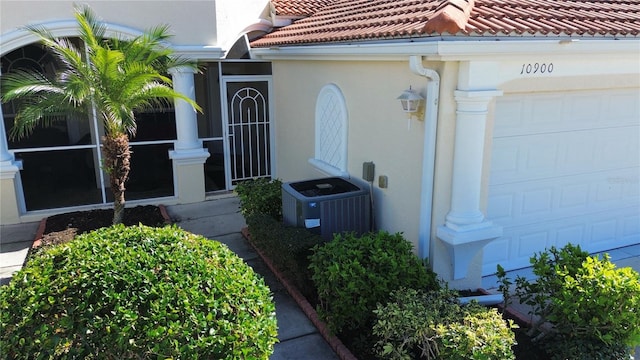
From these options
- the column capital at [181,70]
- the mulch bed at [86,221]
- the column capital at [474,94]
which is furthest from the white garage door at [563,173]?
the column capital at [181,70]

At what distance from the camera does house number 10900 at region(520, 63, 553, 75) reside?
19.7 feet

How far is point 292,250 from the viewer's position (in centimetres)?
643

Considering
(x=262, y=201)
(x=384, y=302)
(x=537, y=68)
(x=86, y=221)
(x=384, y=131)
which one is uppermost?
(x=537, y=68)

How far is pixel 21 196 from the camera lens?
31.6ft

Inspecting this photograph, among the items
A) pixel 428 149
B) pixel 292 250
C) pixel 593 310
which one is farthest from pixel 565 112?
pixel 292 250

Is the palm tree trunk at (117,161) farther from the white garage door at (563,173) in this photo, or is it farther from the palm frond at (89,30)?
the white garage door at (563,173)

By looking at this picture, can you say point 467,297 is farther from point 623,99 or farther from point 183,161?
point 183,161

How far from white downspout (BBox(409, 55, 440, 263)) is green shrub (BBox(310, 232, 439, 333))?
438 mm

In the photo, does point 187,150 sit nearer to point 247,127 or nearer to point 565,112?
point 247,127

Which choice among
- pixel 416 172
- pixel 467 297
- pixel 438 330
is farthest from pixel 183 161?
pixel 438 330

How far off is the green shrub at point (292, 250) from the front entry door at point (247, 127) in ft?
14.4

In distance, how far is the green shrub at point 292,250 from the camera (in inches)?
253

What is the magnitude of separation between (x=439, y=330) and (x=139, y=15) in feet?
27.3

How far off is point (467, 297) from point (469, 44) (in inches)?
120
